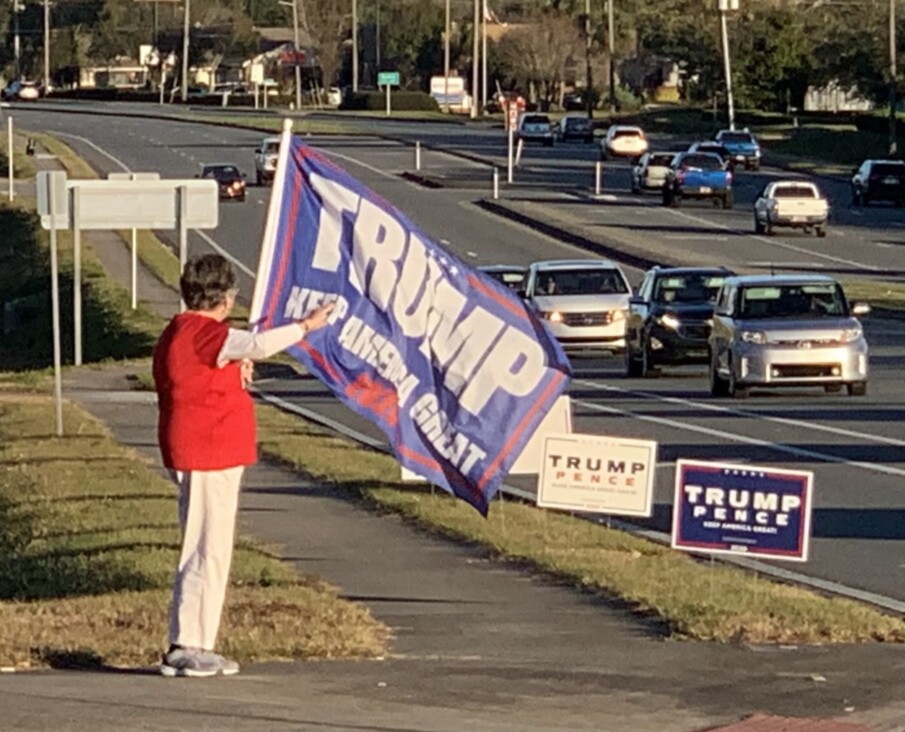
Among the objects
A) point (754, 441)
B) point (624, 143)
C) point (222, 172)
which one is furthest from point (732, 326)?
point (624, 143)

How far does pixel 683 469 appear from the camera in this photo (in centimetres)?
1202

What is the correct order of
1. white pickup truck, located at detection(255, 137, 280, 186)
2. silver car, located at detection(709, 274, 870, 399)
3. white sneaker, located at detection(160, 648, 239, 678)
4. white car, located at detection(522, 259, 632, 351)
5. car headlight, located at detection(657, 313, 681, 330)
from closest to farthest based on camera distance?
white sneaker, located at detection(160, 648, 239, 678)
silver car, located at detection(709, 274, 870, 399)
car headlight, located at detection(657, 313, 681, 330)
white car, located at detection(522, 259, 632, 351)
white pickup truck, located at detection(255, 137, 280, 186)

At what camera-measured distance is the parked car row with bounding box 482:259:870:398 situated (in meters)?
28.9

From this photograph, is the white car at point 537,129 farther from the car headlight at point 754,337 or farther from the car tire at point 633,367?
the car headlight at point 754,337

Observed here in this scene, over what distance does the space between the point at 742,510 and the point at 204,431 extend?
348 centimetres

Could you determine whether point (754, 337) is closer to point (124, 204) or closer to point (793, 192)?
point (124, 204)

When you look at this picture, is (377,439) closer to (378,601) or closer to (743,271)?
(378,601)

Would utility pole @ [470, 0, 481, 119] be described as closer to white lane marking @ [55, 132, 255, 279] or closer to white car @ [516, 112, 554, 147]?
white car @ [516, 112, 554, 147]

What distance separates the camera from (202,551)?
963 centimetres

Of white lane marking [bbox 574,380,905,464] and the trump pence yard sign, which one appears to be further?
white lane marking [bbox 574,380,905,464]

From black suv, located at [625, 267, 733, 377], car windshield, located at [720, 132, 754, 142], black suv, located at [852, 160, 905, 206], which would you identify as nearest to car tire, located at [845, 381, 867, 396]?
black suv, located at [625, 267, 733, 377]

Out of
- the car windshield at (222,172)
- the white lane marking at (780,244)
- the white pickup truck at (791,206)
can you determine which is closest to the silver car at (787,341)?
the white lane marking at (780,244)

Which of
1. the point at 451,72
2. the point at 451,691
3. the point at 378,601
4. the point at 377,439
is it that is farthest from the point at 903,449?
the point at 451,72

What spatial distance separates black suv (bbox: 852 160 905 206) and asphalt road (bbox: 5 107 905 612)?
1.97 ft
